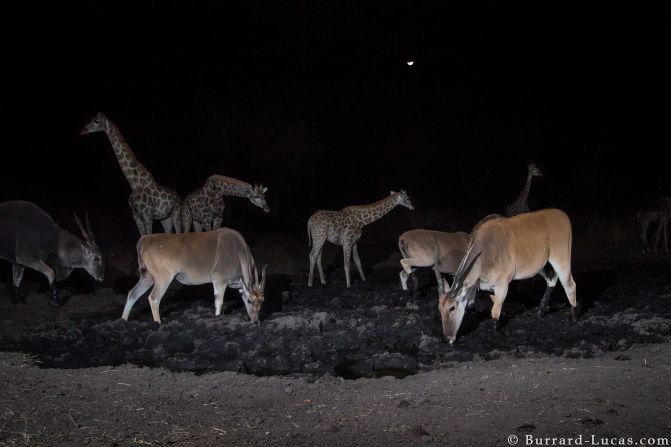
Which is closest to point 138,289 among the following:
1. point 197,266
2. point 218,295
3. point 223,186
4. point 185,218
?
point 197,266

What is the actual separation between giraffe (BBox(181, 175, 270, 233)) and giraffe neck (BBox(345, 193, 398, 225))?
2.06 m

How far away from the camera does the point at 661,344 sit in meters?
8.43

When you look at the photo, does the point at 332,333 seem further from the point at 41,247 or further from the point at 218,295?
the point at 41,247

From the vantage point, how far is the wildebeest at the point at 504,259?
350 inches

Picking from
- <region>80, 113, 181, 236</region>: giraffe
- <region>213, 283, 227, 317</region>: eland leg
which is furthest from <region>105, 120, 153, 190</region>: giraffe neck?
<region>213, 283, 227, 317</region>: eland leg

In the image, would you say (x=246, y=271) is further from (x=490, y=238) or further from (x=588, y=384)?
(x=588, y=384)

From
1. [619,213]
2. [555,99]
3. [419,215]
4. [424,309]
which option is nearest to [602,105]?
[555,99]

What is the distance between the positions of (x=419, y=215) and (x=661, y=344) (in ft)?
51.8

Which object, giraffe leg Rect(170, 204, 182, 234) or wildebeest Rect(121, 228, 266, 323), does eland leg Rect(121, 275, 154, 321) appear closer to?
wildebeest Rect(121, 228, 266, 323)

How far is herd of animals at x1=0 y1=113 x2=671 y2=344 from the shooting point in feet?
30.9

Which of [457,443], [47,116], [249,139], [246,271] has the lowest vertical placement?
[457,443]

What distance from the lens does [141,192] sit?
1407cm

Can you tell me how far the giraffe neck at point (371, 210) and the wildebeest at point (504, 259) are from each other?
5319mm

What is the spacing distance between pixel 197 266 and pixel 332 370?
3.28 m
